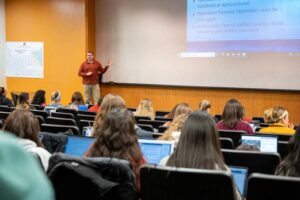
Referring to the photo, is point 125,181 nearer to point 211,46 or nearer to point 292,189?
point 292,189

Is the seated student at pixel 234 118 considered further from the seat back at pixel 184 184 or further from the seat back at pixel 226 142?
the seat back at pixel 184 184

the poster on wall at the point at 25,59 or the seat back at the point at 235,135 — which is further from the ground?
the poster on wall at the point at 25,59

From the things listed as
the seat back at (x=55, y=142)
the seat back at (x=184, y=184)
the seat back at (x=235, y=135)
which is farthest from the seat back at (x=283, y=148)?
the seat back at (x=184, y=184)

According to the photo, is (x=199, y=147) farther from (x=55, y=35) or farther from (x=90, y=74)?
(x=55, y=35)

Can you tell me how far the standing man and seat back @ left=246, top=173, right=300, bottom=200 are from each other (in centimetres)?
840

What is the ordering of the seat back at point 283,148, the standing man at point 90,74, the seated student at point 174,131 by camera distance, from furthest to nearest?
the standing man at point 90,74 < the seat back at point 283,148 < the seated student at point 174,131

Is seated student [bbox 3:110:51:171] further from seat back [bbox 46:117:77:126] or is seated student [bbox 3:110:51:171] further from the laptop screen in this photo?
seat back [bbox 46:117:77:126]

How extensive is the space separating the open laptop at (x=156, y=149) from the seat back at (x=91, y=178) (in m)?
0.91

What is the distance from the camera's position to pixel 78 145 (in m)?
3.29

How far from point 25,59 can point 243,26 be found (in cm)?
600

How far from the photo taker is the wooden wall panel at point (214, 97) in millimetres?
8789

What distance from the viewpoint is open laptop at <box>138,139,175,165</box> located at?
306 centimetres

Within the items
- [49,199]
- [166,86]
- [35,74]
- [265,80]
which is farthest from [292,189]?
[35,74]

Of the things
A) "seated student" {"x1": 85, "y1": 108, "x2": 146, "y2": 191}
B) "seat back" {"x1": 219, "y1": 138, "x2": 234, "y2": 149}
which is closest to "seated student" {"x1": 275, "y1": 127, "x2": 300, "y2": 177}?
"seated student" {"x1": 85, "y1": 108, "x2": 146, "y2": 191}
